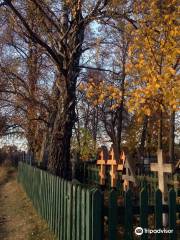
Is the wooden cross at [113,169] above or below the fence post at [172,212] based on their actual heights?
above

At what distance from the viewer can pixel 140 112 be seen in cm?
941

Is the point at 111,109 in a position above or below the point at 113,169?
above

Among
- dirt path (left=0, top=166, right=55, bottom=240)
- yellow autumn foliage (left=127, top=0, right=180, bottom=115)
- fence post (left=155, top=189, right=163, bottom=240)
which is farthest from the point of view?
dirt path (left=0, top=166, right=55, bottom=240)

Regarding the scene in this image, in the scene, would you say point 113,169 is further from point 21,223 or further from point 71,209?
point 71,209

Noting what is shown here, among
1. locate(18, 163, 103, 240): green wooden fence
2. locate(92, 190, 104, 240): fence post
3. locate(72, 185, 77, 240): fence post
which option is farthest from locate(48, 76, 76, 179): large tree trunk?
locate(92, 190, 104, 240): fence post

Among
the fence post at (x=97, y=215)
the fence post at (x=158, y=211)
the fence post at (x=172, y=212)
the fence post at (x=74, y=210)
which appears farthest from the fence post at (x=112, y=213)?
the fence post at (x=74, y=210)

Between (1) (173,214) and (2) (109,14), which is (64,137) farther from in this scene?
(1) (173,214)

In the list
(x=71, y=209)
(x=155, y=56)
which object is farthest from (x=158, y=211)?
(x=155, y=56)

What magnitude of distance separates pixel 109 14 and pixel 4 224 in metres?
6.25

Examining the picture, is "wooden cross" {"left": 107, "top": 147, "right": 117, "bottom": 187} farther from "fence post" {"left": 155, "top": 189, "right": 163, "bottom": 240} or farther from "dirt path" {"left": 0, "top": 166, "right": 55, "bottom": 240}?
"fence post" {"left": 155, "top": 189, "right": 163, "bottom": 240}

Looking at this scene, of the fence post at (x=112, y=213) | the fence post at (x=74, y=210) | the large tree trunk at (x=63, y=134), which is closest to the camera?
the fence post at (x=112, y=213)

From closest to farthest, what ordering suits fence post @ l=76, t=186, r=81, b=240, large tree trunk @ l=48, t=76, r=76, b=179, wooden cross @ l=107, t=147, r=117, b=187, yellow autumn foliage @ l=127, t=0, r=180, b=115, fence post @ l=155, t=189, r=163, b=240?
fence post @ l=155, t=189, r=163, b=240
fence post @ l=76, t=186, r=81, b=240
yellow autumn foliage @ l=127, t=0, r=180, b=115
large tree trunk @ l=48, t=76, r=76, b=179
wooden cross @ l=107, t=147, r=117, b=187

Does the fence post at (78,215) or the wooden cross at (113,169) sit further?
the wooden cross at (113,169)
